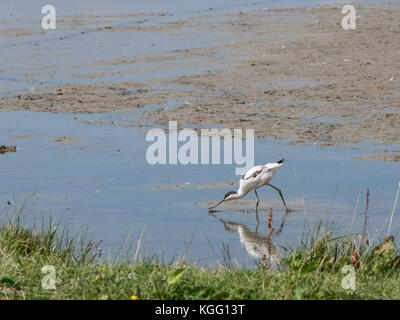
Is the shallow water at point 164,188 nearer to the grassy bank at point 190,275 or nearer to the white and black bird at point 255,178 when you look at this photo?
the white and black bird at point 255,178

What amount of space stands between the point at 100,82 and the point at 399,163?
7185mm

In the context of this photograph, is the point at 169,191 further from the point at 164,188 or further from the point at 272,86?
the point at 272,86

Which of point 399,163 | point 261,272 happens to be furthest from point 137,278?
point 399,163

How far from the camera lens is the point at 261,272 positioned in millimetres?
7012

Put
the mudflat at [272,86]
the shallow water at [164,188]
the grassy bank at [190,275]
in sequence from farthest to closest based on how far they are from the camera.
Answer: the mudflat at [272,86]
the shallow water at [164,188]
the grassy bank at [190,275]

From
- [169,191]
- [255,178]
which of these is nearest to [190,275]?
[255,178]

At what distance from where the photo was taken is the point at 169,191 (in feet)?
36.1

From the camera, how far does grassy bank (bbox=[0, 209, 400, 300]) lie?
6.07m

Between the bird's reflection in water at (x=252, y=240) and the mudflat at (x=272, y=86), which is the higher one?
the mudflat at (x=272, y=86)

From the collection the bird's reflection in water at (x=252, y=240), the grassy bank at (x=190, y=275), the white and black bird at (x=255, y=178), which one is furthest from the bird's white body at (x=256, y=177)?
the grassy bank at (x=190, y=275)

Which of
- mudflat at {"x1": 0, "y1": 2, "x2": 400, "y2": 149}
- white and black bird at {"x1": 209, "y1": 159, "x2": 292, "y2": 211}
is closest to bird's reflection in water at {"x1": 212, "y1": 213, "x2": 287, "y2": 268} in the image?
white and black bird at {"x1": 209, "y1": 159, "x2": 292, "y2": 211}

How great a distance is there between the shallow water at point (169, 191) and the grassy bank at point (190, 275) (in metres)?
1.16

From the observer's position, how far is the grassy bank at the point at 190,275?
239 inches

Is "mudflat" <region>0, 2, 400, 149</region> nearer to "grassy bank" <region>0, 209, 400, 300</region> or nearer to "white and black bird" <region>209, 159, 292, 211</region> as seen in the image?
"white and black bird" <region>209, 159, 292, 211</region>
